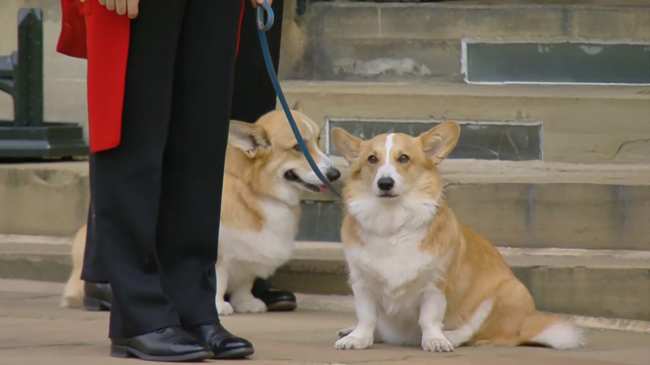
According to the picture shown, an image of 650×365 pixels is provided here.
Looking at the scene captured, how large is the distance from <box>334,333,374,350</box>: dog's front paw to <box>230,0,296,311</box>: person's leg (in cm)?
103

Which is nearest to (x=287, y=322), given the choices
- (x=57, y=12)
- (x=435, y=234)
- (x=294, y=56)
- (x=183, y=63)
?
(x=435, y=234)

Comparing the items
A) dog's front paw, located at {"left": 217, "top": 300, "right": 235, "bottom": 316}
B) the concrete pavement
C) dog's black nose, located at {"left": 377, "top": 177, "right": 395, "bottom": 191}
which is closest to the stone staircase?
the concrete pavement

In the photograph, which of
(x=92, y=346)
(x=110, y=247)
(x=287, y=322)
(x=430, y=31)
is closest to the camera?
(x=110, y=247)

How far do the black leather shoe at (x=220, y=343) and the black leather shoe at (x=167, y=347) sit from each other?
69mm

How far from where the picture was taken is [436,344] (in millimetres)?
4891

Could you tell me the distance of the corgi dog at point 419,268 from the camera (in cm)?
495

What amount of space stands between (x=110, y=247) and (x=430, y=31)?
3651mm

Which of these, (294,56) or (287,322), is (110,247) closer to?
(287,322)

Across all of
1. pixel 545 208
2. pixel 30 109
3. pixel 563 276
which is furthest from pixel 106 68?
pixel 30 109

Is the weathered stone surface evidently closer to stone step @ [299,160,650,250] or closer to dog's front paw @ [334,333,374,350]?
stone step @ [299,160,650,250]

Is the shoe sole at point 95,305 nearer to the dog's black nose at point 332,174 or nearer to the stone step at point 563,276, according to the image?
the stone step at point 563,276

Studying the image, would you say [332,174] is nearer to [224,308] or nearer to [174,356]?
[224,308]

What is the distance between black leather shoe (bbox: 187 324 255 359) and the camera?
438 centimetres

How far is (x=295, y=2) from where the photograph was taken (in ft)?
25.4
